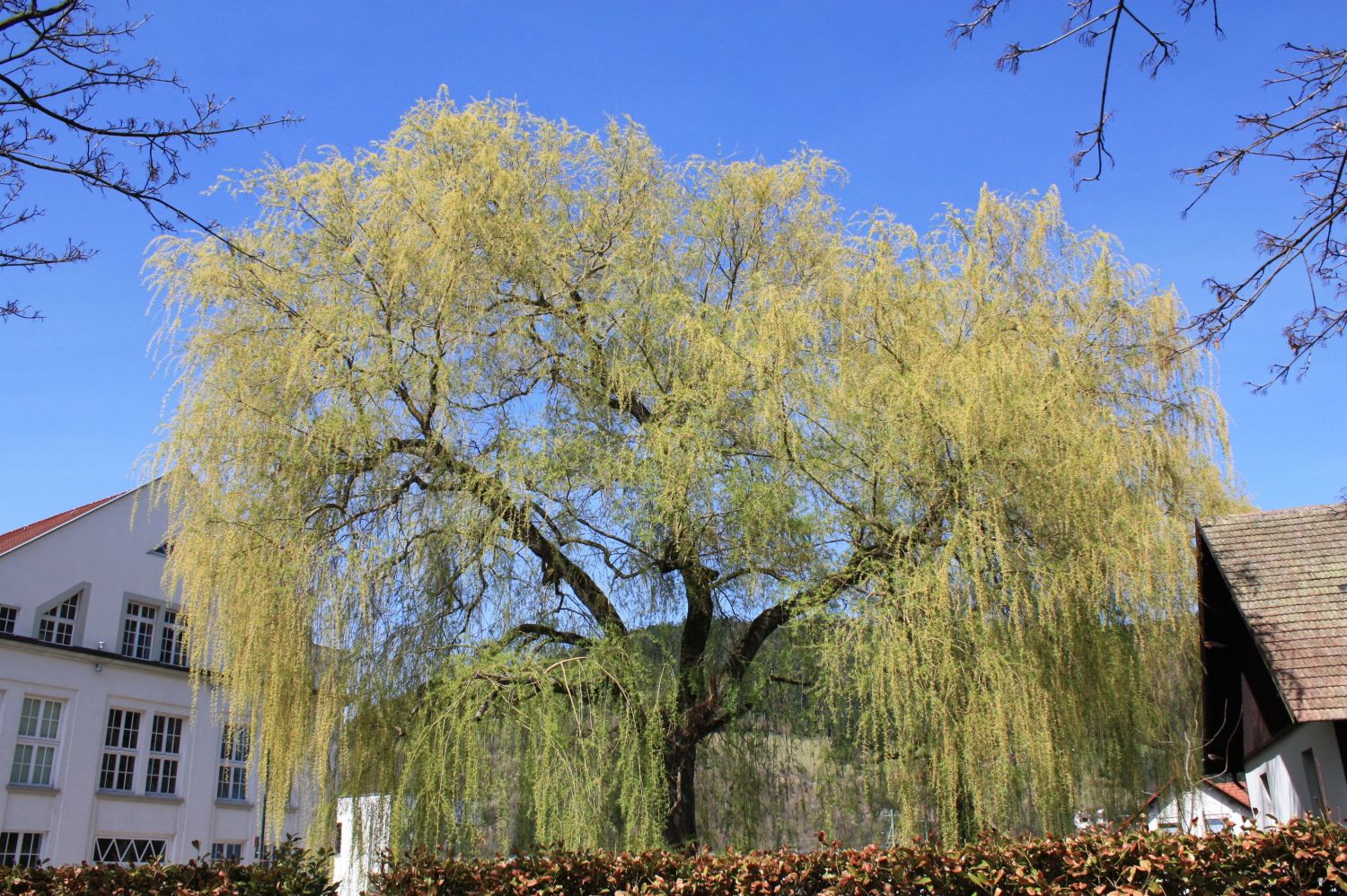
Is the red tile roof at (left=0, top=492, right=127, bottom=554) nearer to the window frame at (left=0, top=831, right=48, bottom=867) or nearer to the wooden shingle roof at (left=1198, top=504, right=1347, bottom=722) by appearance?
the window frame at (left=0, top=831, right=48, bottom=867)

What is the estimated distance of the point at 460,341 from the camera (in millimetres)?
11797

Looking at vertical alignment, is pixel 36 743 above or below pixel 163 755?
above

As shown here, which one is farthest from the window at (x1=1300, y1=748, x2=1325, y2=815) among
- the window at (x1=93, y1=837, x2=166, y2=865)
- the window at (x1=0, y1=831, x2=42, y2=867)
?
the window at (x1=0, y1=831, x2=42, y2=867)

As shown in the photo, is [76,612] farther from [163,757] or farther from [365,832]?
[365,832]

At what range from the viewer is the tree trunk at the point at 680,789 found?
11492mm

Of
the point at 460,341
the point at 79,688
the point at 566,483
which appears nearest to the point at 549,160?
the point at 460,341

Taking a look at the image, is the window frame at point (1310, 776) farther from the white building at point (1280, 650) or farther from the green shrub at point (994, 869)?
the green shrub at point (994, 869)

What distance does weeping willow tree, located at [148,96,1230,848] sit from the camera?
31.4ft

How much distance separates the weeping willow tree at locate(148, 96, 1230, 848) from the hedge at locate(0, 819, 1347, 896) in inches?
95.1

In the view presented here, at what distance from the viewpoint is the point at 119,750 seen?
20984 mm

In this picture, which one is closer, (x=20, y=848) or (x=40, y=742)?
(x=20, y=848)

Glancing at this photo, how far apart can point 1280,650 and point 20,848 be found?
20.5 m

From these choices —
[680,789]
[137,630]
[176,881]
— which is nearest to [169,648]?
[137,630]

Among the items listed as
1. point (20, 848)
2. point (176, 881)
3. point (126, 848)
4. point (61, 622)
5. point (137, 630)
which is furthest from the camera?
point (137, 630)
